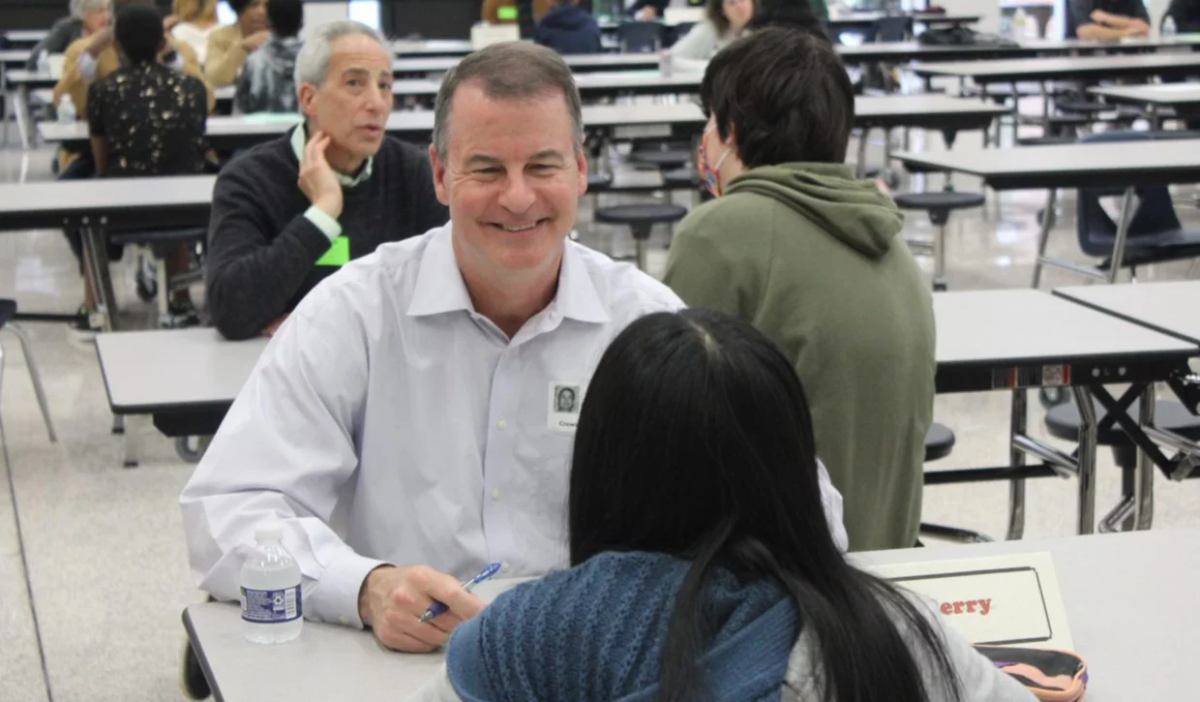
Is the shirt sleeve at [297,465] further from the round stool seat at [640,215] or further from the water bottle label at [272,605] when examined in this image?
the round stool seat at [640,215]

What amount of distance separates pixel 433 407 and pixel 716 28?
246 inches

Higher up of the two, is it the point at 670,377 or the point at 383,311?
the point at 670,377

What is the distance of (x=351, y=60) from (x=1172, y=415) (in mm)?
2012

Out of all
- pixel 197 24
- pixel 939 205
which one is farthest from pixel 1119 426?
pixel 197 24

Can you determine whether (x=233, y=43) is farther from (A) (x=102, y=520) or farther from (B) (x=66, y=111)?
(A) (x=102, y=520)

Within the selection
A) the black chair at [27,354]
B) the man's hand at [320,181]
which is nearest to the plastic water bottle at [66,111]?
the black chair at [27,354]

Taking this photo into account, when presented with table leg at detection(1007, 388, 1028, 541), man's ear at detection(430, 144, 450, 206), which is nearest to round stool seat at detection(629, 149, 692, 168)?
table leg at detection(1007, 388, 1028, 541)

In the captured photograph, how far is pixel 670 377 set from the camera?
1.13m

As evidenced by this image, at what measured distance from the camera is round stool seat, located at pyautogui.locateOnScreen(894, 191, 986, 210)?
20.5 ft

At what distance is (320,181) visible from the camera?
304 cm

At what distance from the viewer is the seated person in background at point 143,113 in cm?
596

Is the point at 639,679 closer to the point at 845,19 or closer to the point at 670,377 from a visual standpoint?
the point at 670,377

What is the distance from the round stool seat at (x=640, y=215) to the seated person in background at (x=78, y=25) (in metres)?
3.43

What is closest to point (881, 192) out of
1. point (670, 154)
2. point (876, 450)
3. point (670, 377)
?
point (876, 450)
